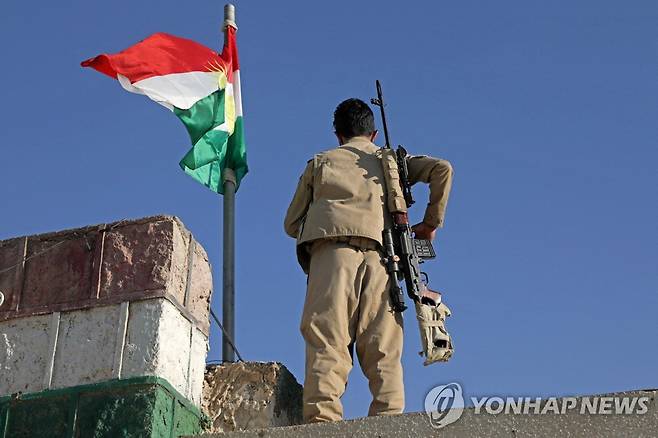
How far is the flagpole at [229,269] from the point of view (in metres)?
5.79

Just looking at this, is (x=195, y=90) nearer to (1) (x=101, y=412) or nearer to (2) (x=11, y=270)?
(2) (x=11, y=270)

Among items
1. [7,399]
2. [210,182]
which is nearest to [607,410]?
[7,399]

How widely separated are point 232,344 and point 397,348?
1.38m

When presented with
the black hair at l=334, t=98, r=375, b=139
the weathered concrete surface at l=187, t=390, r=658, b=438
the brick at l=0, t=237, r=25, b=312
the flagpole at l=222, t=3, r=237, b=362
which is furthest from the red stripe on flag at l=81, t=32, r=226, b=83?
the weathered concrete surface at l=187, t=390, r=658, b=438

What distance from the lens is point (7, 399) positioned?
176 inches

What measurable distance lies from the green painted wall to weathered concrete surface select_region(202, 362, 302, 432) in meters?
0.32

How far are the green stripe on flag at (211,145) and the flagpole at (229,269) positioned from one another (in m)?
0.09

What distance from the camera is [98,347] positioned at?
4.49 metres

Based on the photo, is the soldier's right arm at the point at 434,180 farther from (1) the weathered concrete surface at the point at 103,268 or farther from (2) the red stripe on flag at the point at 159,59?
(2) the red stripe on flag at the point at 159,59

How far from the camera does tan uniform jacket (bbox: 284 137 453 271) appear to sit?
480 centimetres

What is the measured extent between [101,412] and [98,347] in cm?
32

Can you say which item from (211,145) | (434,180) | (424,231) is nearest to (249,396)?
(424,231)

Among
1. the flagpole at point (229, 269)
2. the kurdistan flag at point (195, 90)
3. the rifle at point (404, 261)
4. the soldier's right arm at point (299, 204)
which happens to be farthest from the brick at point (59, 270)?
the kurdistan flag at point (195, 90)

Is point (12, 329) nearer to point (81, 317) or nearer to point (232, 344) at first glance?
point (81, 317)
